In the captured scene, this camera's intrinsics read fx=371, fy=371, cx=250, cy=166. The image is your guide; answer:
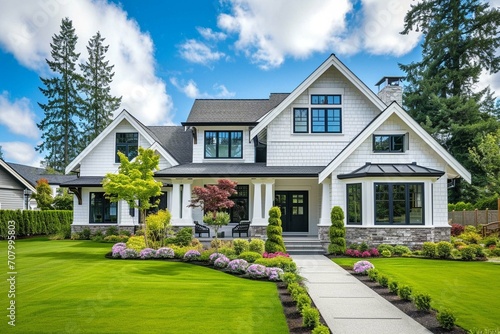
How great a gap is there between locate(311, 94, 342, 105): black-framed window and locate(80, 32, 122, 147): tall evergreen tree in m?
34.4

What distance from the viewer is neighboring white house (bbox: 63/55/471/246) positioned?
16578mm

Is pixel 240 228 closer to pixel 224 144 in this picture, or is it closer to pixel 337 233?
pixel 337 233

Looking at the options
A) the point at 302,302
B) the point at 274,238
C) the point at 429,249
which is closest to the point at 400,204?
the point at 429,249

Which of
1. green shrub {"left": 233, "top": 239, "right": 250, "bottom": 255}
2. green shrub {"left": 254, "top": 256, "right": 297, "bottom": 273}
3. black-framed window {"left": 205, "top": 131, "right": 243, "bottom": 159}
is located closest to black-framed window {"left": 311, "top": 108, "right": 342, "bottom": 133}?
black-framed window {"left": 205, "top": 131, "right": 243, "bottom": 159}

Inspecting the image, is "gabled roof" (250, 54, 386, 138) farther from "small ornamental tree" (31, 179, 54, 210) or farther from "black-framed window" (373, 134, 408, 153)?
"small ornamental tree" (31, 179, 54, 210)

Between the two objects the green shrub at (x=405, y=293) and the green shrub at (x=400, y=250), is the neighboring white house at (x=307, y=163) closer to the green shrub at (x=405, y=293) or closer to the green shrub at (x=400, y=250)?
the green shrub at (x=400, y=250)

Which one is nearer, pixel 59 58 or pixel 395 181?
pixel 395 181

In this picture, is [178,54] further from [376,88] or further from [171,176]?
[376,88]

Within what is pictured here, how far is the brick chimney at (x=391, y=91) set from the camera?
69.1 feet

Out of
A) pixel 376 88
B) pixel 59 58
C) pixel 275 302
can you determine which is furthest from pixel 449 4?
pixel 59 58

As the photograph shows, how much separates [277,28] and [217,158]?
30.5ft

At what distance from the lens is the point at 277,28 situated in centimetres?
1420

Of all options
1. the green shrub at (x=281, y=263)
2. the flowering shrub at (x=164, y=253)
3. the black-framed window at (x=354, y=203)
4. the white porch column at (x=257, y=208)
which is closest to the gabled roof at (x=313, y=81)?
the white porch column at (x=257, y=208)

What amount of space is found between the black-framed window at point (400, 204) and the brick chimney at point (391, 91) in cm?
632
